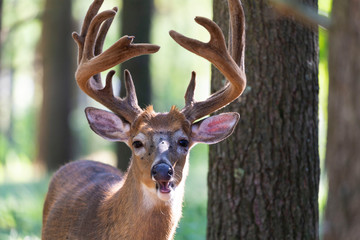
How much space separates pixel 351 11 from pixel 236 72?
2547 millimetres

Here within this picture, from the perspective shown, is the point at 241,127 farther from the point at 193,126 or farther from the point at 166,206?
the point at 166,206

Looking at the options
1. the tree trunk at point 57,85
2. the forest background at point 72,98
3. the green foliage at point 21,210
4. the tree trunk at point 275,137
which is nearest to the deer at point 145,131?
the tree trunk at point 275,137

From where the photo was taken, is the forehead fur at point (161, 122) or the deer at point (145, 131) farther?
the forehead fur at point (161, 122)

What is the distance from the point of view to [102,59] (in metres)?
5.79

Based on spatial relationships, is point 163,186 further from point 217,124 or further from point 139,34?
point 139,34

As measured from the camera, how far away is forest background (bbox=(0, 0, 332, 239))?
9.94m

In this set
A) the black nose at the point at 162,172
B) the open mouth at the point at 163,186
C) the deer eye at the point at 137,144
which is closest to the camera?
the black nose at the point at 162,172

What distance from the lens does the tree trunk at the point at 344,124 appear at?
3.21 m

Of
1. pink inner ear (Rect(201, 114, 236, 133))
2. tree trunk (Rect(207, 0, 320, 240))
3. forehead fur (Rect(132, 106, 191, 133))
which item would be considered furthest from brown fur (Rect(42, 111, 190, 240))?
tree trunk (Rect(207, 0, 320, 240))

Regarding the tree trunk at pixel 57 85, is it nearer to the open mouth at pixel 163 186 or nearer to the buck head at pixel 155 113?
the buck head at pixel 155 113

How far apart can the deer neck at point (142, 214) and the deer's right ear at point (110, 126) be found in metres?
0.44

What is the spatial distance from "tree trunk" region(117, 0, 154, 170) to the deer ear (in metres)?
6.30

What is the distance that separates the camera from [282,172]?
617 centimetres

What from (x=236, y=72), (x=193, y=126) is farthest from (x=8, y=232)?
(x=236, y=72)
